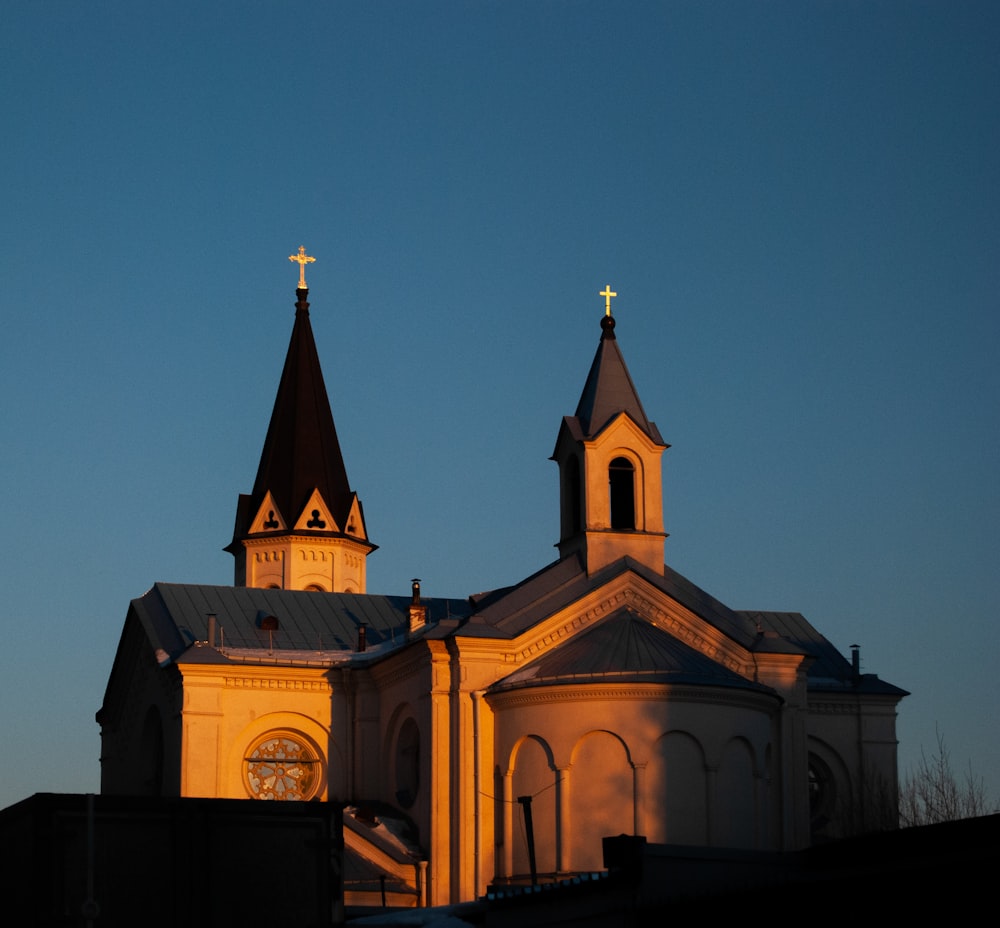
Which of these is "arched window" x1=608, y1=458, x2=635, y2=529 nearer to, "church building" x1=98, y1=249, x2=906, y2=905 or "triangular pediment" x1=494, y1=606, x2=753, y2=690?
"church building" x1=98, y1=249, x2=906, y2=905

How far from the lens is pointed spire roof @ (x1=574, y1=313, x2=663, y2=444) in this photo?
52.1 meters

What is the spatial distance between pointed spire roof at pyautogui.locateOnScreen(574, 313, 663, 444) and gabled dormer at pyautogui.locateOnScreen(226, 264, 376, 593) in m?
19.3

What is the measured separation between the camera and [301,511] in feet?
231

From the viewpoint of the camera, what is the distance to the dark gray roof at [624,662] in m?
46.7

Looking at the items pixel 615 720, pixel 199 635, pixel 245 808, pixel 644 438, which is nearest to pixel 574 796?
pixel 615 720

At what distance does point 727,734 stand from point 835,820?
32.9ft

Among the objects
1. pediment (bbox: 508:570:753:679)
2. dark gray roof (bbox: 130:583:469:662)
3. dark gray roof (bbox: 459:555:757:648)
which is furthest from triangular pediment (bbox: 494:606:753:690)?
dark gray roof (bbox: 130:583:469:662)

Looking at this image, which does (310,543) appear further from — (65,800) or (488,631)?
(65,800)

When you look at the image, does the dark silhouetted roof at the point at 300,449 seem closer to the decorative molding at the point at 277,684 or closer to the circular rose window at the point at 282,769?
the decorative molding at the point at 277,684

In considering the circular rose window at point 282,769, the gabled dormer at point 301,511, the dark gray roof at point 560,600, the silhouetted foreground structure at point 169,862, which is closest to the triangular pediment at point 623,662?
the dark gray roof at point 560,600

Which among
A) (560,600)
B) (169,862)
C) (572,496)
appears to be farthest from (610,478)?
(169,862)

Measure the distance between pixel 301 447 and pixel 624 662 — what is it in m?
27.8

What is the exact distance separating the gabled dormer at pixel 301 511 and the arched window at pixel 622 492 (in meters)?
19.2

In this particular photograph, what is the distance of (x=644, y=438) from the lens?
51.9 metres
